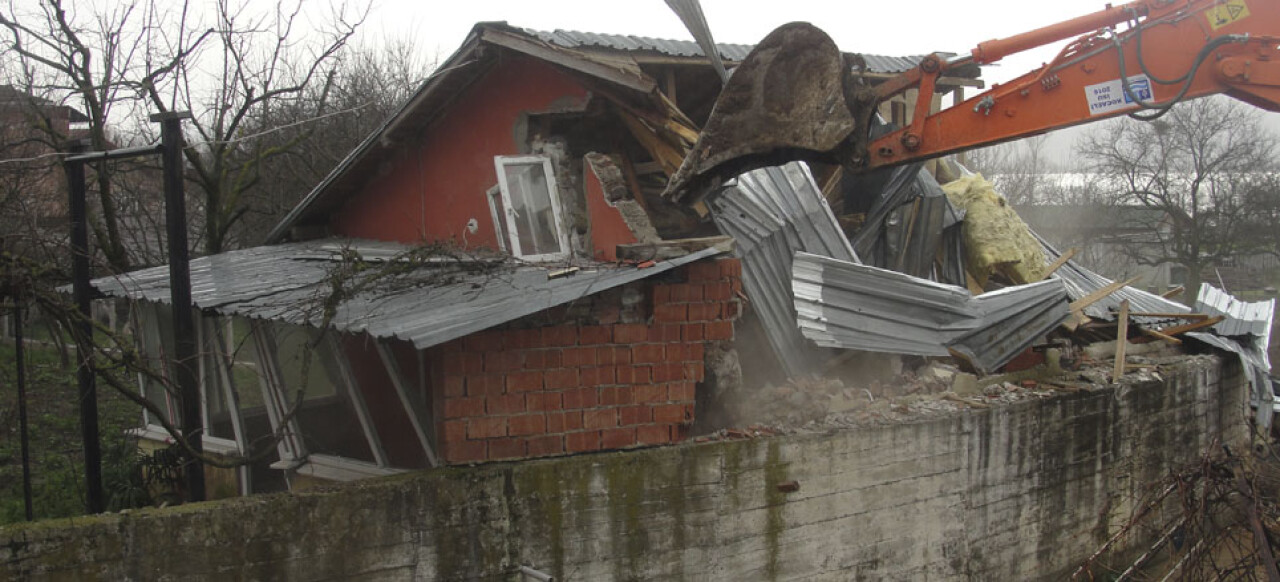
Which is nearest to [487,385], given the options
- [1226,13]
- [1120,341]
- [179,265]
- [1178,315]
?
[179,265]

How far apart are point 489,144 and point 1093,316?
20.4 feet

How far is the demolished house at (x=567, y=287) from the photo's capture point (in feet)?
16.7

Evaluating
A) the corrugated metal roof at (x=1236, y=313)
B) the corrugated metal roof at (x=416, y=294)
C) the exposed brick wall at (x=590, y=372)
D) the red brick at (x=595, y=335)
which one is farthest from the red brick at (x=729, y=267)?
the corrugated metal roof at (x=1236, y=313)

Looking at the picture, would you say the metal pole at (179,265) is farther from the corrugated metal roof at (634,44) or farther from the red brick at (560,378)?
the corrugated metal roof at (634,44)

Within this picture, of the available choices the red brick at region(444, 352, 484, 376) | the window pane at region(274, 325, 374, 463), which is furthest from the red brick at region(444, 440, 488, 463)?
the window pane at region(274, 325, 374, 463)

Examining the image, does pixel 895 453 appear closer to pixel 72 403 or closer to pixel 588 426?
pixel 588 426

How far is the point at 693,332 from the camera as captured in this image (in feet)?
18.4

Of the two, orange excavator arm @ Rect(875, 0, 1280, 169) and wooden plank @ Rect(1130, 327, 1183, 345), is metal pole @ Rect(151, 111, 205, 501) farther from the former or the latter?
wooden plank @ Rect(1130, 327, 1183, 345)

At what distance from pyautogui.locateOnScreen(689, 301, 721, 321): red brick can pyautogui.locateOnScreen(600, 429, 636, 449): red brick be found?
2.71ft

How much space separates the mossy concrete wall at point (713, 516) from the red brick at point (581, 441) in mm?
196

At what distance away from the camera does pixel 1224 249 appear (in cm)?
2550

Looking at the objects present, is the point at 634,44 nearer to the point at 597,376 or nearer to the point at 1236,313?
the point at 597,376

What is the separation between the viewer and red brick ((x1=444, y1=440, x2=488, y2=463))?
4848 mm

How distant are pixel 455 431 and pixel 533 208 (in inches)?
120
